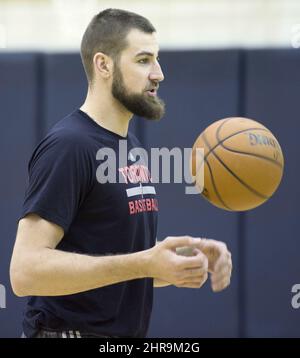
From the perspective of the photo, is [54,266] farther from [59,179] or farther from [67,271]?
[59,179]

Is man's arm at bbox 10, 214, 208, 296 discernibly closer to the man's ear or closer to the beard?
the beard

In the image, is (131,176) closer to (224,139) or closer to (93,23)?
(224,139)

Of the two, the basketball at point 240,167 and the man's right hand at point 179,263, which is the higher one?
the basketball at point 240,167

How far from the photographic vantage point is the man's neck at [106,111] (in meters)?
2.74

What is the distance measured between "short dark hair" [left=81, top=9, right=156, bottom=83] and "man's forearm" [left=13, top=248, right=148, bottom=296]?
88 centimetres

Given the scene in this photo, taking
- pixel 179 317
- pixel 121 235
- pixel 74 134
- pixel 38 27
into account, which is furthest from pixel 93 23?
pixel 38 27

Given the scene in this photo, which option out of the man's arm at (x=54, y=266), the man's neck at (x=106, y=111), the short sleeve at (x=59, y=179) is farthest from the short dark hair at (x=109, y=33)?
the man's arm at (x=54, y=266)

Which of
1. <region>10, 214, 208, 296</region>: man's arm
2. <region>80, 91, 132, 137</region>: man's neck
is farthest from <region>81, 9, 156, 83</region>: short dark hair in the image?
<region>10, 214, 208, 296</region>: man's arm

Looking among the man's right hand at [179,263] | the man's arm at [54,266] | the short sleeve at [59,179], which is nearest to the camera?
the man's right hand at [179,263]

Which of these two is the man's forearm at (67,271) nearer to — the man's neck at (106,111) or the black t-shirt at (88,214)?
the black t-shirt at (88,214)

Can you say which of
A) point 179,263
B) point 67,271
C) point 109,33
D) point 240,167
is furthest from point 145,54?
point 179,263

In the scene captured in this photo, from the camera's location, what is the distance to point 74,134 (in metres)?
2.50

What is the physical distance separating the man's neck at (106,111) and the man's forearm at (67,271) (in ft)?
2.14
